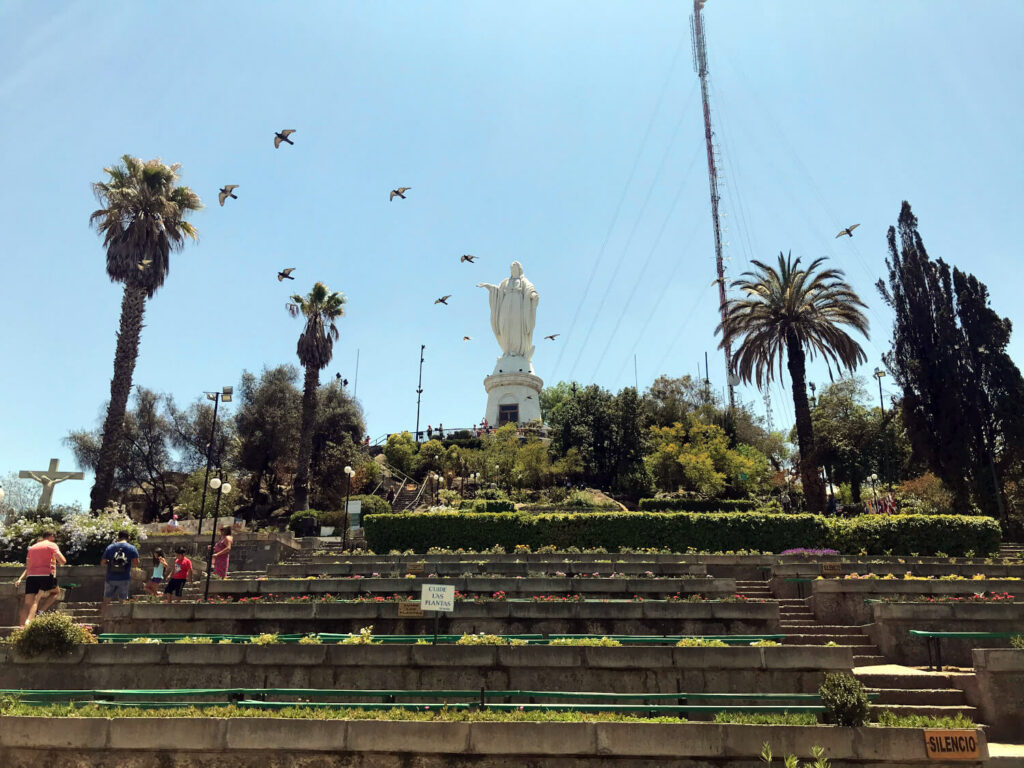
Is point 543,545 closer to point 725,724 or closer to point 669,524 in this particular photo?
point 669,524

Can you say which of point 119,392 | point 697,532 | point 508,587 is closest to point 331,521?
point 119,392

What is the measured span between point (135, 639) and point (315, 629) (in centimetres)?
289

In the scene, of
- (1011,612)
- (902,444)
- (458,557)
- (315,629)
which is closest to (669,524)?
(458,557)

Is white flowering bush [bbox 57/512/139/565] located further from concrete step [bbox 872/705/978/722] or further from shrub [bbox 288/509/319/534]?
concrete step [bbox 872/705/978/722]

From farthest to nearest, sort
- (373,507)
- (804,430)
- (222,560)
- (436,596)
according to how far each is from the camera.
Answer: (373,507), (804,430), (222,560), (436,596)

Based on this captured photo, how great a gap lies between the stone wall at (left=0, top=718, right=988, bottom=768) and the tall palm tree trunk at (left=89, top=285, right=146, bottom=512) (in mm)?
22217

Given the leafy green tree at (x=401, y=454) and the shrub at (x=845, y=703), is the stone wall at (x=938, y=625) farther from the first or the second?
the leafy green tree at (x=401, y=454)

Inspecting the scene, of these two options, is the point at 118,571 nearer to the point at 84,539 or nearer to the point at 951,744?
the point at 84,539

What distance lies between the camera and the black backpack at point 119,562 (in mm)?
14727

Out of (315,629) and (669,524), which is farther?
(669,524)

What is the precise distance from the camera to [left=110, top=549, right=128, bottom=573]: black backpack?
48.3 ft

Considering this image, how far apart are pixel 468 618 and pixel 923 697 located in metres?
7.02

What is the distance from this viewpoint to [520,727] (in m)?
8.43

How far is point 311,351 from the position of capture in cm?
3991
